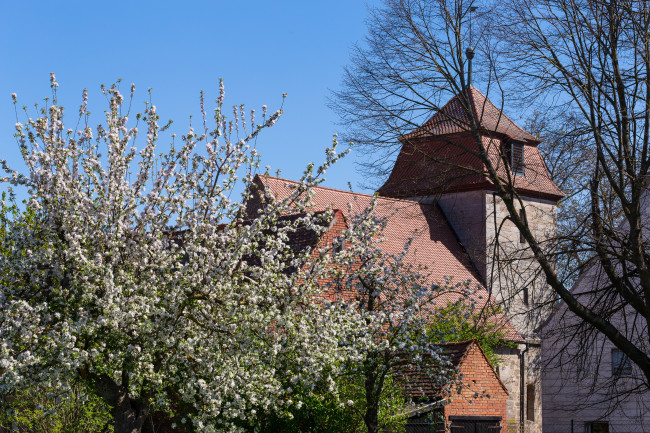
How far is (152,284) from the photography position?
1286cm

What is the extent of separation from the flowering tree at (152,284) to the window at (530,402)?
29.4m

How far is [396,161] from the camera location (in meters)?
17.2

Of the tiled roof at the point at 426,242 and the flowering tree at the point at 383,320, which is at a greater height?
the tiled roof at the point at 426,242

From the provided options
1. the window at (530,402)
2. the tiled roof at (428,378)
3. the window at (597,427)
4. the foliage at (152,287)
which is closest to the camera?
the foliage at (152,287)

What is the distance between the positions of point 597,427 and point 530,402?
5006 mm

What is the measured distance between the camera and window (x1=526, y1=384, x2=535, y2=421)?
135ft

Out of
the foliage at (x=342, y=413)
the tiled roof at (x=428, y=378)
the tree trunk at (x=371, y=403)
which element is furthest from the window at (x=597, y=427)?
the tree trunk at (x=371, y=403)

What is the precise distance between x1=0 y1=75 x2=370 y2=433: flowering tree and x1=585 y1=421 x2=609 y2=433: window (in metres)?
25.7

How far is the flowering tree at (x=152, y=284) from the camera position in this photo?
487 inches

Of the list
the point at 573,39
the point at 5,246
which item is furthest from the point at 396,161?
the point at 5,246

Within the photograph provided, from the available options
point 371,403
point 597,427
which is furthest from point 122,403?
point 597,427

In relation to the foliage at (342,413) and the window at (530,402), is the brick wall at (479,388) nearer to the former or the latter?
the foliage at (342,413)

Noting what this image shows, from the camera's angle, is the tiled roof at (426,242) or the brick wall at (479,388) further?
the tiled roof at (426,242)

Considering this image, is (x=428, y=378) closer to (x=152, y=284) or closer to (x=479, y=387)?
(x=479, y=387)
